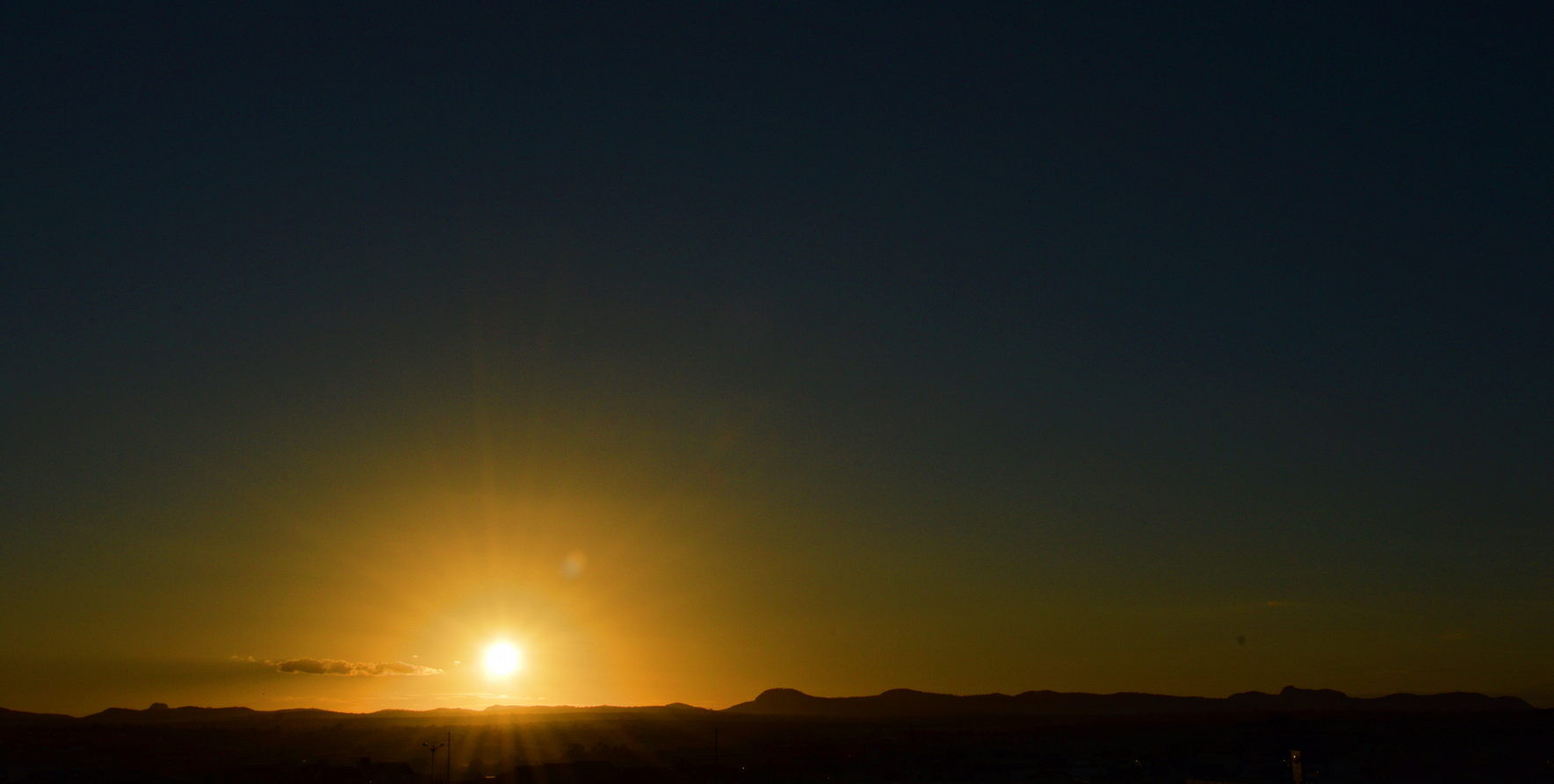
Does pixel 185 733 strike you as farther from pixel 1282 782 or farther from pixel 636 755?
pixel 1282 782

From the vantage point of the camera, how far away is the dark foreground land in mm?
78438

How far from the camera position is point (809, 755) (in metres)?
117

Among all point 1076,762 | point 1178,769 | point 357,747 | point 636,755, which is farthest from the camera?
point 357,747

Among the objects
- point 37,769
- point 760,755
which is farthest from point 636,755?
point 37,769

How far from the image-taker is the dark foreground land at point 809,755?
78438 millimetres

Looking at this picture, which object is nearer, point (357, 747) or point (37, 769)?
point (37, 769)

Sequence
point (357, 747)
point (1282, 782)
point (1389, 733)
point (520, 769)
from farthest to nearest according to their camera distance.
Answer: point (357, 747) → point (1389, 733) → point (520, 769) → point (1282, 782)

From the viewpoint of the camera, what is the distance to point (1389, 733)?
366 feet

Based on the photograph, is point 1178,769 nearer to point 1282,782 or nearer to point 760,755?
point 1282,782

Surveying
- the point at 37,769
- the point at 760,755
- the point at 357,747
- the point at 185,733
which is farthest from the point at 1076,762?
the point at 185,733

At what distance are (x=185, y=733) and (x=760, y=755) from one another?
92.1 meters

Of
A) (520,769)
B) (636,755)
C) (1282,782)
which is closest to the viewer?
(1282,782)

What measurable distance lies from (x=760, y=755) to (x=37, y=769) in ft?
207

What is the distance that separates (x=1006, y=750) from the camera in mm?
116625
